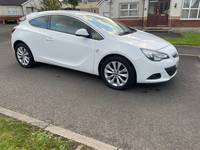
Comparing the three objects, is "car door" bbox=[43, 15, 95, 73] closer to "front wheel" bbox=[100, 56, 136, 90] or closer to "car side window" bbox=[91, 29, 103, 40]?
"car side window" bbox=[91, 29, 103, 40]

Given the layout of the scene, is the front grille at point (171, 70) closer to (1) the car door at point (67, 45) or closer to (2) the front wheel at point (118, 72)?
(2) the front wheel at point (118, 72)

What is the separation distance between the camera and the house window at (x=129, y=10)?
1855cm

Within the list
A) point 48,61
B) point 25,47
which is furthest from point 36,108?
point 25,47

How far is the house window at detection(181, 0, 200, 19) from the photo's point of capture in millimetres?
15906

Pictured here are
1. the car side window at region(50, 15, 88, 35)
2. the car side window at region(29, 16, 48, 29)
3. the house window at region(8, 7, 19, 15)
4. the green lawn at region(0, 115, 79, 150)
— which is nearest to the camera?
the green lawn at region(0, 115, 79, 150)

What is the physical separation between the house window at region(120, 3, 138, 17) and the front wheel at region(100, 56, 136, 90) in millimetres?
16474

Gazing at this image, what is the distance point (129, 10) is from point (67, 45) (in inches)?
644

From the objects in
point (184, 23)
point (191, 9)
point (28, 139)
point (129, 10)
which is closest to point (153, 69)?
point (28, 139)

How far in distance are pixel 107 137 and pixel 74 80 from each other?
2371 mm

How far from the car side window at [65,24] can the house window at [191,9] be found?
1542cm

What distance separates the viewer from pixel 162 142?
2.42 metres

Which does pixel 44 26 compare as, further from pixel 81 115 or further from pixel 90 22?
pixel 81 115

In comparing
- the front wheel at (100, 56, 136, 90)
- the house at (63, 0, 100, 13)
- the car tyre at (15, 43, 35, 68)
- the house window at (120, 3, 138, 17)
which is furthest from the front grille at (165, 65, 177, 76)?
the house at (63, 0, 100, 13)

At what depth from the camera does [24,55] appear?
5277 mm
